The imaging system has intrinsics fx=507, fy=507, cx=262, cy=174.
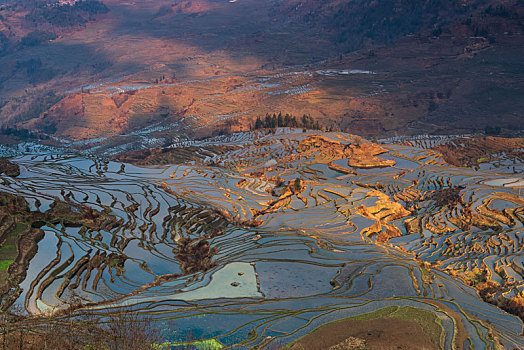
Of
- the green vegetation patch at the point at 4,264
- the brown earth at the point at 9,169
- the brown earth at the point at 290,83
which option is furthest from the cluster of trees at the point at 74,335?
the brown earth at the point at 290,83

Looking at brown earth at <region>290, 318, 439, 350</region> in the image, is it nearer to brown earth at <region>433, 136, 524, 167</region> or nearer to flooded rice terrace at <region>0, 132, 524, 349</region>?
flooded rice terrace at <region>0, 132, 524, 349</region>

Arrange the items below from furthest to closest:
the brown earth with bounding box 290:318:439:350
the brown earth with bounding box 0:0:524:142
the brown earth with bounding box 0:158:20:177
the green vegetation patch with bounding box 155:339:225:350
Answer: the brown earth with bounding box 0:0:524:142
the brown earth with bounding box 0:158:20:177
the green vegetation patch with bounding box 155:339:225:350
the brown earth with bounding box 290:318:439:350

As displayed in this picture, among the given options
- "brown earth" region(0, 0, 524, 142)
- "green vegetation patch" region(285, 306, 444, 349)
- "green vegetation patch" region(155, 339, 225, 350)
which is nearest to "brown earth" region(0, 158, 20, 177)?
"green vegetation patch" region(155, 339, 225, 350)

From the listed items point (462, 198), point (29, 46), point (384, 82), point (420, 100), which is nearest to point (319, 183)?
point (462, 198)

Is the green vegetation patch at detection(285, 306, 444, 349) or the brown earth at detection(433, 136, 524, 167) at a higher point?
the green vegetation patch at detection(285, 306, 444, 349)

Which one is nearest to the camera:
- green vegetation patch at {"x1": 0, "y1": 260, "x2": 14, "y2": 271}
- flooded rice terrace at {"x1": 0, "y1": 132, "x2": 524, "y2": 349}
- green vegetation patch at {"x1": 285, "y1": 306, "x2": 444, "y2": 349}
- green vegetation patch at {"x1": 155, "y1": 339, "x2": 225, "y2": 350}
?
green vegetation patch at {"x1": 155, "y1": 339, "x2": 225, "y2": 350}

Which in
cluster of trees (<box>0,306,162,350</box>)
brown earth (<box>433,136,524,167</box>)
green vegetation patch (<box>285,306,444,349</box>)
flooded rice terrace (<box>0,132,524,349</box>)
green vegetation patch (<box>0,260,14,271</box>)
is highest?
cluster of trees (<box>0,306,162,350</box>)

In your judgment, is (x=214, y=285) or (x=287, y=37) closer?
(x=214, y=285)

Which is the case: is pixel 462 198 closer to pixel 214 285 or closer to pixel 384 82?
pixel 214 285
